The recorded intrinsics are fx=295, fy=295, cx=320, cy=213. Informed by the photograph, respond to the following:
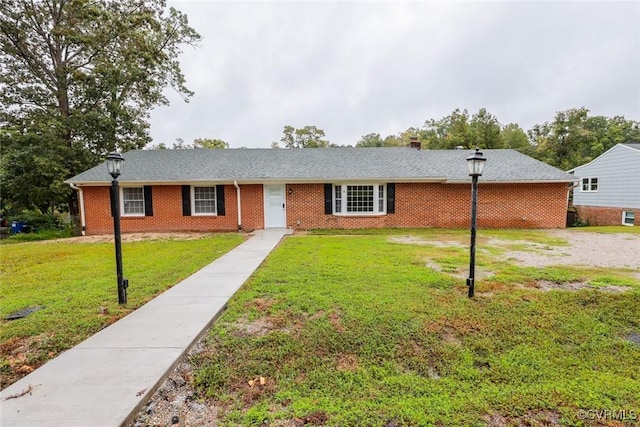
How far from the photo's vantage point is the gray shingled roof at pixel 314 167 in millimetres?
12273

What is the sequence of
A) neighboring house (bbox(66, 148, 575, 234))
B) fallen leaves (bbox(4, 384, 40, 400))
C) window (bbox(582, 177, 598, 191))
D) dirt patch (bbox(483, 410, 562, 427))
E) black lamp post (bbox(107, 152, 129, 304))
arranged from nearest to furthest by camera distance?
dirt patch (bbox(483, 410, 562, 427)) < fallen leaves (bbox(4, 384, 40, 400)) < black lamp post (bbox(107, 152, 129, 304)) < neighboring house (bbox(66, 148, 575, 234)) < window (bbox(582, 177, 598, 191))

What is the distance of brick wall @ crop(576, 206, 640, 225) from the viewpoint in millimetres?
15672

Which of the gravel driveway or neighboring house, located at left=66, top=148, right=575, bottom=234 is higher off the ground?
neighboring house, located at left=66, top=148, right=575, bottom=234

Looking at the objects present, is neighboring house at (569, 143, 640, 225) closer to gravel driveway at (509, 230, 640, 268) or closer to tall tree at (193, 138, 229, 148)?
gravel driveway at (509, 230, 640, 268)

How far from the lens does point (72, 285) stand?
5.32 metres

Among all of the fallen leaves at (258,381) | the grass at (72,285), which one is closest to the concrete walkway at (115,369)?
the grass at (72,285)

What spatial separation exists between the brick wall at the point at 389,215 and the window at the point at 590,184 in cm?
778

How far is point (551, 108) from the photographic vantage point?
24.9 meters

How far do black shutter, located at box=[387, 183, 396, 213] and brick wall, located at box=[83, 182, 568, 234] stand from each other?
19cm

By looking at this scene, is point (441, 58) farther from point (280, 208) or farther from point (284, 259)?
point (284, 259)

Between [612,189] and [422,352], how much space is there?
→ 66.4ft

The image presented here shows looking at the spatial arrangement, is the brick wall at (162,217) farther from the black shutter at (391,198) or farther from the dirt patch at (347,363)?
the dirt patch at (347,363)

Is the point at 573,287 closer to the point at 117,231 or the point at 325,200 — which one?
the point at 117,231

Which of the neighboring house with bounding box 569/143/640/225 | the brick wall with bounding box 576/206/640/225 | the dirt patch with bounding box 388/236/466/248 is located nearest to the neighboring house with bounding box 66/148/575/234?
the dirt patch with bounding box 388/236/466/248
